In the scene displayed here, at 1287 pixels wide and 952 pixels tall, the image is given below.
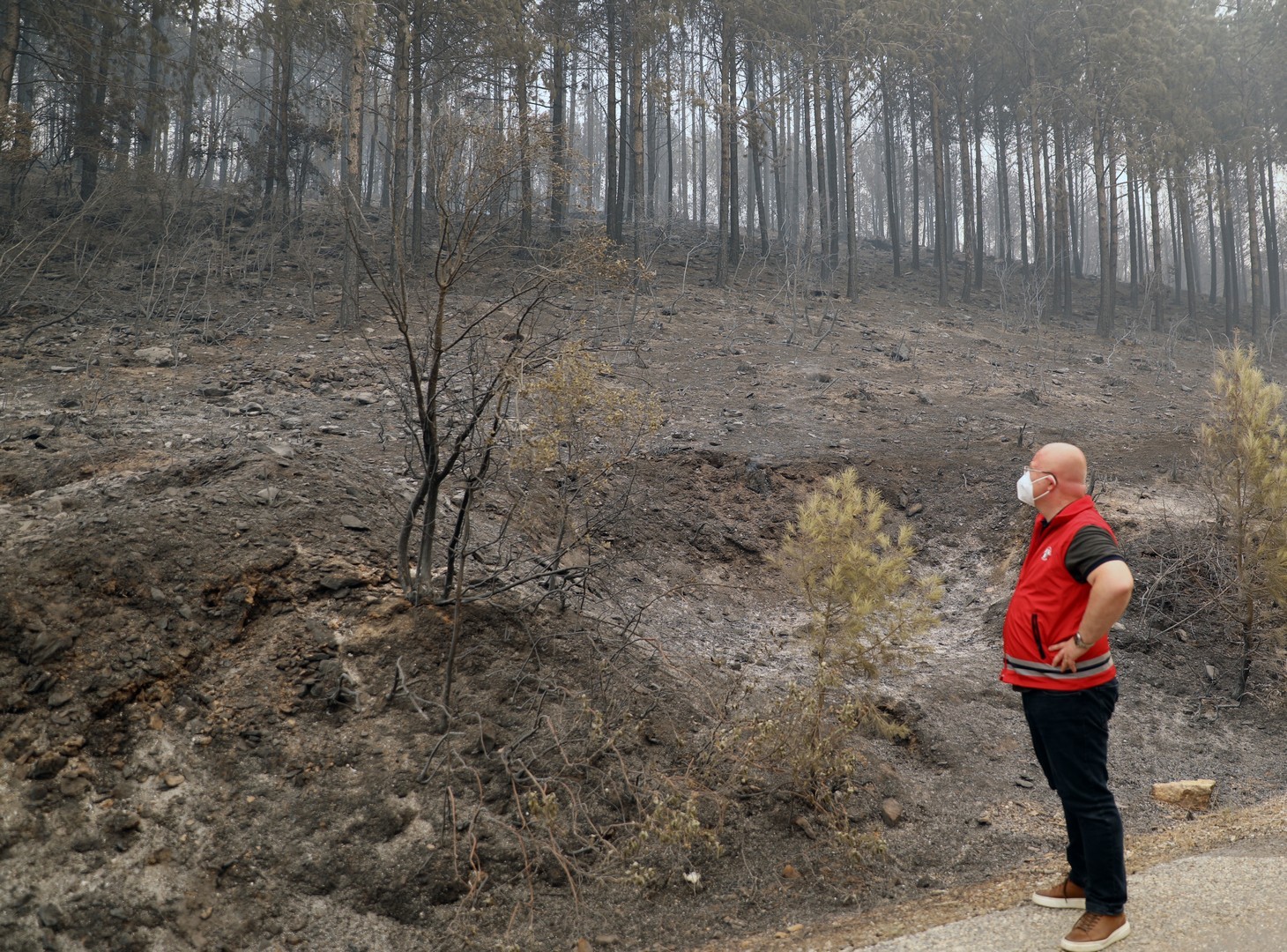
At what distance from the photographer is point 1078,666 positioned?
2488mm

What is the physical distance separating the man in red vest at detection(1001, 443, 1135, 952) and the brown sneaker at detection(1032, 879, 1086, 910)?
0.12 metres

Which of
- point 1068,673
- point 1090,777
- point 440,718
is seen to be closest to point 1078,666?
point 1068,673

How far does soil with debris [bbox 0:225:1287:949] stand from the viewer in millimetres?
3361

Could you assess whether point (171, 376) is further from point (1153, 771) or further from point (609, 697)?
point (1153, 771)

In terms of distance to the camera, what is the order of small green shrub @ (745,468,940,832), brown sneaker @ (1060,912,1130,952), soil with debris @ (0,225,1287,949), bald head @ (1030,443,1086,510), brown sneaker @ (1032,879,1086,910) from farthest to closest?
1. small green shrub @ (745,468,940,832)
2. soil with debris @ (0,225,1287,949)
3. brown sneaker @ (1032,879,1086,910)
4. bald head @ (1030,443,1086,510)
5. brown sneaker @ (1060,912,1130,952)

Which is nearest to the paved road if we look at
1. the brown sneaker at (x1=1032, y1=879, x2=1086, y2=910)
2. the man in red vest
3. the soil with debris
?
Result: the brown sneaker at (x1=1032, y1=879, x2=1086, y2=910)

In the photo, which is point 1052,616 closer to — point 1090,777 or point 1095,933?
point 1090,777

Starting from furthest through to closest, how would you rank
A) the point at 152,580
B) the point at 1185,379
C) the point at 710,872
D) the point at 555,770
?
the point at 1185,379 → the point at 152,580 → the point at 555,770 → the point at 710,872

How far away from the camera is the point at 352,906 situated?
3.35 m

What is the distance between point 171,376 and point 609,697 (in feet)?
23.7

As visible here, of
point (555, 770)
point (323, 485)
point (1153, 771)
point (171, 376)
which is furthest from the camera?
point (171, 376)

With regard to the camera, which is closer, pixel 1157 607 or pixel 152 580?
pixel 152 580

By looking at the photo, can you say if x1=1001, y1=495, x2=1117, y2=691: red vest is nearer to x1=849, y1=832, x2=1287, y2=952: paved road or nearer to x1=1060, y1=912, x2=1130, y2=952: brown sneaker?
x1=1060, y1=912, x2=1130, y2=952: brown sneaker

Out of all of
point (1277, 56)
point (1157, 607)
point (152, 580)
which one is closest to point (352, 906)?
point (152, 580)
